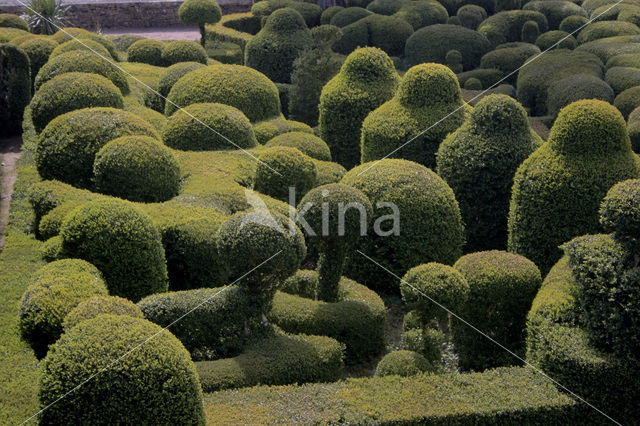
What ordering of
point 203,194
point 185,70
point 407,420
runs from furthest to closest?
1. point 185,70
2. point 203,194
3. point 407,420

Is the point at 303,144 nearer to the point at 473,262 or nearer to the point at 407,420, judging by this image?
the point at 473,262

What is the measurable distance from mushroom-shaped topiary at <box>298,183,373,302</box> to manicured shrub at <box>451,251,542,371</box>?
5.86 ft

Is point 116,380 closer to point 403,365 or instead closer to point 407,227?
point 403,365

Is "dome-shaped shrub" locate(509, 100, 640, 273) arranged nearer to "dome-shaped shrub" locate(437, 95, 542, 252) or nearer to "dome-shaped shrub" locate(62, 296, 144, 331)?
"dome-shaped shrub" locate(437, 95, 542, 252)

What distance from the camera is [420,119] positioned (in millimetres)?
14992

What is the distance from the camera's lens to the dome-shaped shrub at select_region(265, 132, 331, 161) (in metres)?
15.7

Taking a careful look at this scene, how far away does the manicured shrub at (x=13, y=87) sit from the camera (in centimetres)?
1841

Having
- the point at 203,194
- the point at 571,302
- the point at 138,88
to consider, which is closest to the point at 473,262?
the point at 571,302

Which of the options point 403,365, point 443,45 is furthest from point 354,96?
point 443,45

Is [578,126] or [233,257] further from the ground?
[578,126]

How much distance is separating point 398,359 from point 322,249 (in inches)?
93.2

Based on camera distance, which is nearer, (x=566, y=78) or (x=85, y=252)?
(x=85, y=252)

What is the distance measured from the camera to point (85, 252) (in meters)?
10.0

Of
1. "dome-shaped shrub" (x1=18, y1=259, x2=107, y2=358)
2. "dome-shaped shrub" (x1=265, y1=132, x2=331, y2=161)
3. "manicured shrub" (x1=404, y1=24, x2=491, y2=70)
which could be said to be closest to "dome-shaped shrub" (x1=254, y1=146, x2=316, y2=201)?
"dome-shaped shrub" (x1=265, y1=132, x2=331, y2=161)
